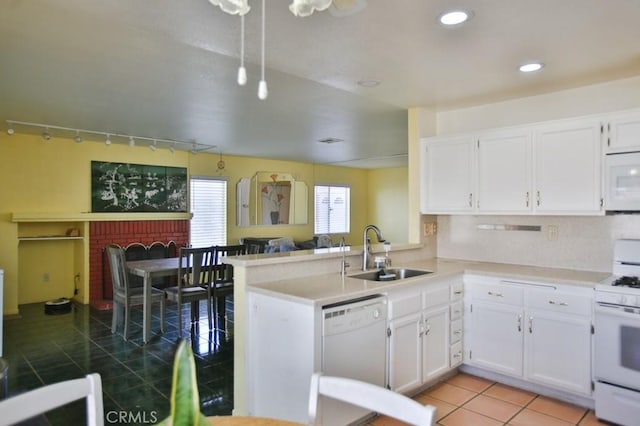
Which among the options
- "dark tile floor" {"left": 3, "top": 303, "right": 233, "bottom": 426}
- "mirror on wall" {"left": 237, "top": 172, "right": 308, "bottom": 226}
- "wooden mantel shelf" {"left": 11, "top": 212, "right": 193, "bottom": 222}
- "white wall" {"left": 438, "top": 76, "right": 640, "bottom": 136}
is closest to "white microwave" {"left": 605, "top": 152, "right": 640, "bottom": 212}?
"white wall" {"left": 438, "top": 76, "right": 640, "bottom": 136}

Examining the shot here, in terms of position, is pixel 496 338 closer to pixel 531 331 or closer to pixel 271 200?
pixel 531 331

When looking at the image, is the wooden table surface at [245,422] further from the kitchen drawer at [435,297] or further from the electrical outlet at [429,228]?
the electrical outlet at [429,228]

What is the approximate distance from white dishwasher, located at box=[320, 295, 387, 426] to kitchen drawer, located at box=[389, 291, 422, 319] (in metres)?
0.08

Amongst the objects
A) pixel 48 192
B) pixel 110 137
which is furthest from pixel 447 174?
pixel 48 192

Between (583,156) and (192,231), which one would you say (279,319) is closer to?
(583,156)

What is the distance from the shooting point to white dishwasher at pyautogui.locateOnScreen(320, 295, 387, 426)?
2299mm

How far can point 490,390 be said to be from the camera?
316 centimetres

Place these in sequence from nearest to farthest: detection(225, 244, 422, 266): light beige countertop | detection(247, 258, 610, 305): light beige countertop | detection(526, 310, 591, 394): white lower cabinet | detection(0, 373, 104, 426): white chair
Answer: detection(0, 373, 104, 426): white chair < detection(247, 258, 610, 305): light beige countertop < detection(225, 244, 422, 266): light beige countertop < detection(526, 310, 591, 394): white lower cabinet

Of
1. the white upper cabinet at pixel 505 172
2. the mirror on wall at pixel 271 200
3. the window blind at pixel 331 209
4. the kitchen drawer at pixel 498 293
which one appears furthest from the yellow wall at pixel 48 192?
the kitchen drawer at pixel 498 293

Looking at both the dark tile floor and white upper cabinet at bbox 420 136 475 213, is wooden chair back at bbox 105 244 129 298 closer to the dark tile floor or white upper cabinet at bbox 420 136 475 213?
the dark tile floor

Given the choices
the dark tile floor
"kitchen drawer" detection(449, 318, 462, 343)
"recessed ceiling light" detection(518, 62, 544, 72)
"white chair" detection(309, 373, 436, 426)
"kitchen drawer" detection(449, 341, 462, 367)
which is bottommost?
the dark tile floor

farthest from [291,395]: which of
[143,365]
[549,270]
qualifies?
[549,270]

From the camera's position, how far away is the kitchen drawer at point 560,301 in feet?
9.26

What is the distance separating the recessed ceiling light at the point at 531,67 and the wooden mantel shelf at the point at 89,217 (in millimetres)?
5532
